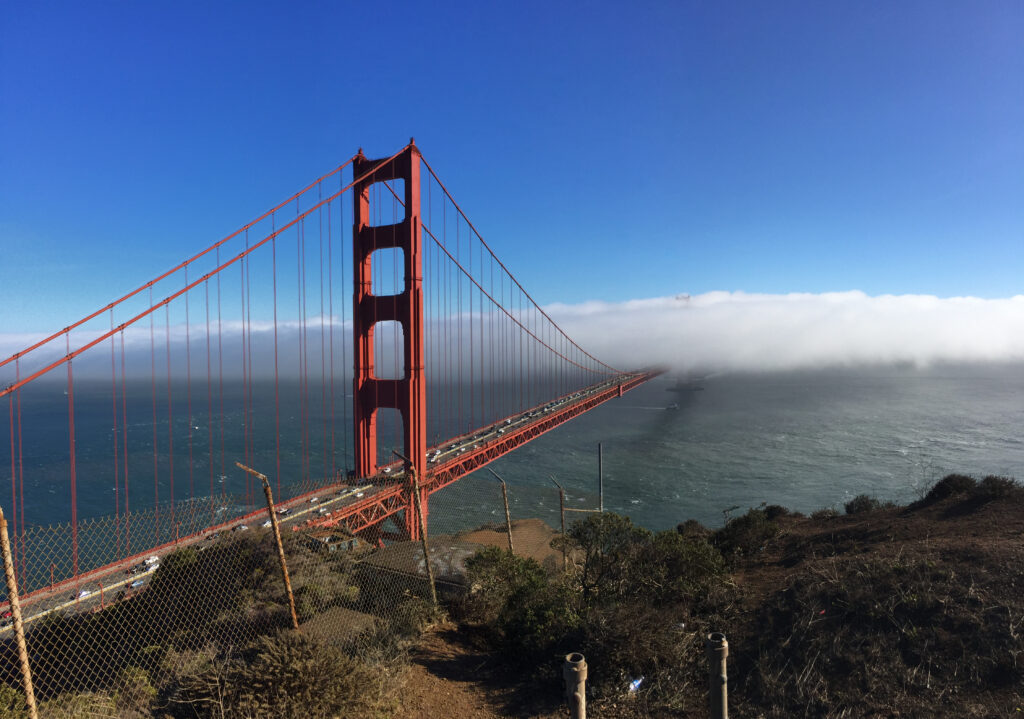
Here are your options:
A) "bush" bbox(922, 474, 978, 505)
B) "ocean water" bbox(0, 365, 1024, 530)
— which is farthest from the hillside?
"ocean water" bbox(0, 365, 1024, 530)

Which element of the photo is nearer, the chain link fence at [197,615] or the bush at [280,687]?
the bush at [280,687]

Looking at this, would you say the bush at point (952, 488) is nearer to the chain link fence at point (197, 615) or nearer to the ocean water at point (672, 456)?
the ocean water at point (672, 456)

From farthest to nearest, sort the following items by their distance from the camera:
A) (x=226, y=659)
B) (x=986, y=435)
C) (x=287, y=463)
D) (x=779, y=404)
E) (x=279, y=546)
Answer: (x=779, y=404), (x=986, y=435), (x=287, y=463), (x=279, y=546), (x=226, y=659)

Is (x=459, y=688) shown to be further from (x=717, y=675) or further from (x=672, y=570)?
(x=672, y=570)

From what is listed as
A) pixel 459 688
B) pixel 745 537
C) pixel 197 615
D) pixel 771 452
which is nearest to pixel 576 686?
pixel 459 688

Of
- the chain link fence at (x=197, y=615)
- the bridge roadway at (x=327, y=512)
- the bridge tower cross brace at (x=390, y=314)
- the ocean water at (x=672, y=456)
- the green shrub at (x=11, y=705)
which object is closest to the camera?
the green shrub at (x=11, y=705)

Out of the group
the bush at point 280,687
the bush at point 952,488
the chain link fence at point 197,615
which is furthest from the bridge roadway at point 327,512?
the bush at point 952,488

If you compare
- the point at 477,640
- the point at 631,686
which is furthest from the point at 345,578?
the point at 631,686

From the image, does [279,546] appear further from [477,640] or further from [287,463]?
[287,463]
